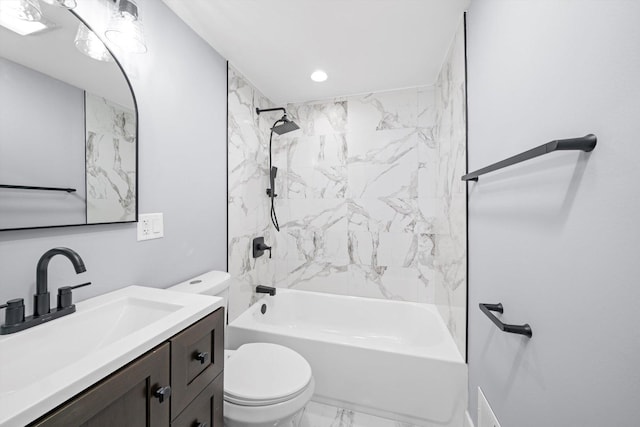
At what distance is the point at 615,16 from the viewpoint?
1.58 ft

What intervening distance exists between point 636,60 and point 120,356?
1265 mm

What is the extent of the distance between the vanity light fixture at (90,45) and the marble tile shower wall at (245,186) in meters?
0.86

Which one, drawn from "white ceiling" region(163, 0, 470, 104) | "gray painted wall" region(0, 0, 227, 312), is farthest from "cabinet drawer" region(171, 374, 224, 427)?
"white ceiling" region(163, 0, 470, 104)

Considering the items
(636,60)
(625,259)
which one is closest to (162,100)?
(636,60)

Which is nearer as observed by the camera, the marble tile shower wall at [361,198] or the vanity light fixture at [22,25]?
the vanity light fixture at [22,25]

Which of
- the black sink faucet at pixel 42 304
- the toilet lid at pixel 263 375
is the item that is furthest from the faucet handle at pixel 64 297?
the toilet lid at pixel 263 375

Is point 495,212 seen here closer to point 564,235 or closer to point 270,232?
point 564,235

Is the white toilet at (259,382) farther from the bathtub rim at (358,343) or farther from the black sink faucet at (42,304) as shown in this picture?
the black sink faucet at (42,304)

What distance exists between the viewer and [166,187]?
1356mm

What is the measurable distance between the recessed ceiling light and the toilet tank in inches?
67.8

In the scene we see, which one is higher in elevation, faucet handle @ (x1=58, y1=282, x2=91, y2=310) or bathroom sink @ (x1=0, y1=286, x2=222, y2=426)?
faucet handle @ (x1=58, y1=282, x2=91, y2=310)

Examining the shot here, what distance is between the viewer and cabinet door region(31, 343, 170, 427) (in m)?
0.51

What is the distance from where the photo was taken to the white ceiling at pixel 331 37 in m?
1.35

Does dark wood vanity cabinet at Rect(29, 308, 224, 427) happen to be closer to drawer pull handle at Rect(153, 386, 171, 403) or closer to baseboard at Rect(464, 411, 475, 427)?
drawer pull handle at Rect(153, 386, 171, 403)
